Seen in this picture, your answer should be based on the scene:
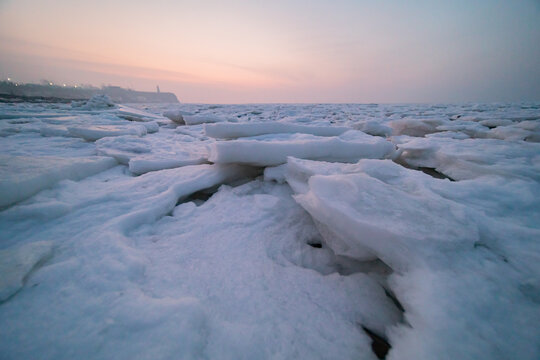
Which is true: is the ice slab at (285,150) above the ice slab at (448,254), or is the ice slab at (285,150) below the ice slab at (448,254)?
above

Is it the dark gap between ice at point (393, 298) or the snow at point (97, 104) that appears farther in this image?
the snow at point (97, 104)

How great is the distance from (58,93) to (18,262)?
192 ft

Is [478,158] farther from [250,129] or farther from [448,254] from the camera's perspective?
[250,129]

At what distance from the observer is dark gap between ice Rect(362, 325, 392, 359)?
0.76 m

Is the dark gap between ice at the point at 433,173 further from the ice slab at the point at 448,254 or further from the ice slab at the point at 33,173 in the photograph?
the ice slab at the point at 33,173

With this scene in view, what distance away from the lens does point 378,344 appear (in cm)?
79

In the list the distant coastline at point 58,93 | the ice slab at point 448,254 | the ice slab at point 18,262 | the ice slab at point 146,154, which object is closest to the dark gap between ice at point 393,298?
the ice slab at point 448,254

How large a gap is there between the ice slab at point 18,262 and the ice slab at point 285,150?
1272 millimetres

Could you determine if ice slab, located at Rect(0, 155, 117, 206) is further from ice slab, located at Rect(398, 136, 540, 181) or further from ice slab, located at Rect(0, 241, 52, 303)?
ice slab, located at Rect(398, 136, 540, 181)

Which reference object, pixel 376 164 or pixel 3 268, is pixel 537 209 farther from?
pixel 3 268

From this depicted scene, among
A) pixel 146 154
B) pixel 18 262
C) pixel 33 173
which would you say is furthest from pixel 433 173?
pixel 33 173

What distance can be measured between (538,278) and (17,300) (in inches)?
74.7

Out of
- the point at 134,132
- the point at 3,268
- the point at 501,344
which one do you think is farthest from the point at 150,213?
the point at 134,132

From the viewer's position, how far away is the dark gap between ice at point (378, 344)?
76cm
